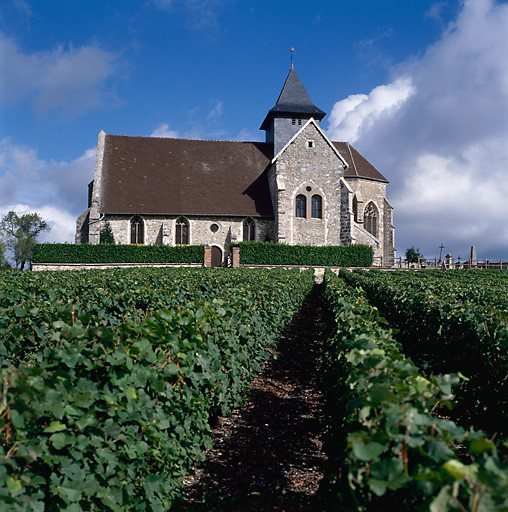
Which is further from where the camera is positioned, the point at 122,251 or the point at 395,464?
the point at 122,251

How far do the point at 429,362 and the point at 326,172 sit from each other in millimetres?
27758

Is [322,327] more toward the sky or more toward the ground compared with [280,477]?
more toward the sky

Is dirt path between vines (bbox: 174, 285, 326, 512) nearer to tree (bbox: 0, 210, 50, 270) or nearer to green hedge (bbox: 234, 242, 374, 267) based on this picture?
green hedge (bbox: 234, 242, 374, 267)

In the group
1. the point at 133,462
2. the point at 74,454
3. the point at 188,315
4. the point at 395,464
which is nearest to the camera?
the point at 395,464

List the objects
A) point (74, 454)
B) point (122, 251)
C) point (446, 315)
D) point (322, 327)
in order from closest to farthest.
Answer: point (74, 454) < point (446, 315) < point (322, 327) < point (122, 251)

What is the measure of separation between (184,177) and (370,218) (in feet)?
54.7

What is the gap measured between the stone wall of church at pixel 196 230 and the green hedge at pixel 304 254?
3.15m

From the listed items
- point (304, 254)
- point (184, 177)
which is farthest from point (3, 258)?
point (304, 254)

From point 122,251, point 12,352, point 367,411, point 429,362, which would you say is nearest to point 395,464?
point 367,411

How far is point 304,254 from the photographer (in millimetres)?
30141

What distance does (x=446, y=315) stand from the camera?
21.4ft

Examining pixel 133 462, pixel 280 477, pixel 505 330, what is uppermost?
pixel 505 330

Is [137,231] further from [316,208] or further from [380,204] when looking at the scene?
[380,204]

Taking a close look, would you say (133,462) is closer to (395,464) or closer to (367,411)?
(367,411)
